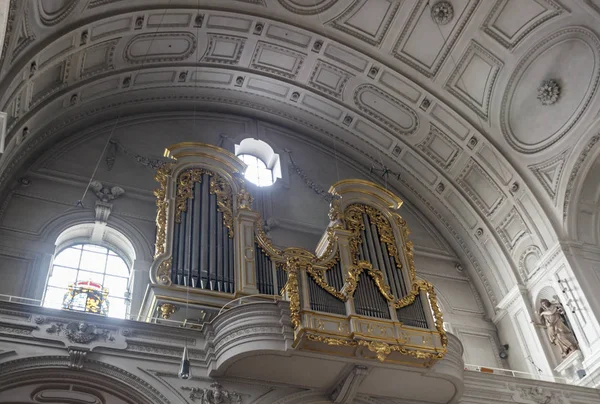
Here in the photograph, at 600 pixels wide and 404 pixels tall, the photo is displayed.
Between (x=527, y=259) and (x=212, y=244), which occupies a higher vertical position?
(x=527, y=259)

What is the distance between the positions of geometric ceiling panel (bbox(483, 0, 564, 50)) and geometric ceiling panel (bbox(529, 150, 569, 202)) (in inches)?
113

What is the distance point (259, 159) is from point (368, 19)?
4.60 meters

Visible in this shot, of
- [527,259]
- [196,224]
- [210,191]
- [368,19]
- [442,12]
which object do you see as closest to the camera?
[196,224]

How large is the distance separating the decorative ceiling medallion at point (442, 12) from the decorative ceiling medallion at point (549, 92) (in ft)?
8.90

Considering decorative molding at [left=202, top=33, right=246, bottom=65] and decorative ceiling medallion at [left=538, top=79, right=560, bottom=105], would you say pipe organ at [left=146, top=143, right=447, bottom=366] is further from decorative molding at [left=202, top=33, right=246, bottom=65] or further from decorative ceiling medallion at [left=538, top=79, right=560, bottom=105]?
decorative ceiling medallion at [left=538, top=79, right=560, bottom=105]

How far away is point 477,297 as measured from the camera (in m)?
17.4

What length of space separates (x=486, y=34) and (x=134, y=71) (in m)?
8.50

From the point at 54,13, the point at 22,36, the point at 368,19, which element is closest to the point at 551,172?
the point at 368,19

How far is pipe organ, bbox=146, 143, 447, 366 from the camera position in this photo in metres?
11.6

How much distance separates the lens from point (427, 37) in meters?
16.6

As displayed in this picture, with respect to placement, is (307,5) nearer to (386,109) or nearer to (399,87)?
(399,87)

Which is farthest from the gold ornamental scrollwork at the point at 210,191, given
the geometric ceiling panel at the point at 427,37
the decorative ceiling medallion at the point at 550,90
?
the decorative ceiling medallion at the point at 550,90

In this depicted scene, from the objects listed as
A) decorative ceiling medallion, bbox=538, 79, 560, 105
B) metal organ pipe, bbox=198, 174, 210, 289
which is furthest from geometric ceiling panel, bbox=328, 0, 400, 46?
metal organ pipe, bbox=198, 174, 210, 289

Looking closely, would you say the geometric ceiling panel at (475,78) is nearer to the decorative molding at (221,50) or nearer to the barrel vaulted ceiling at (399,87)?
the barrel vaulted ceiling at (399,87)
